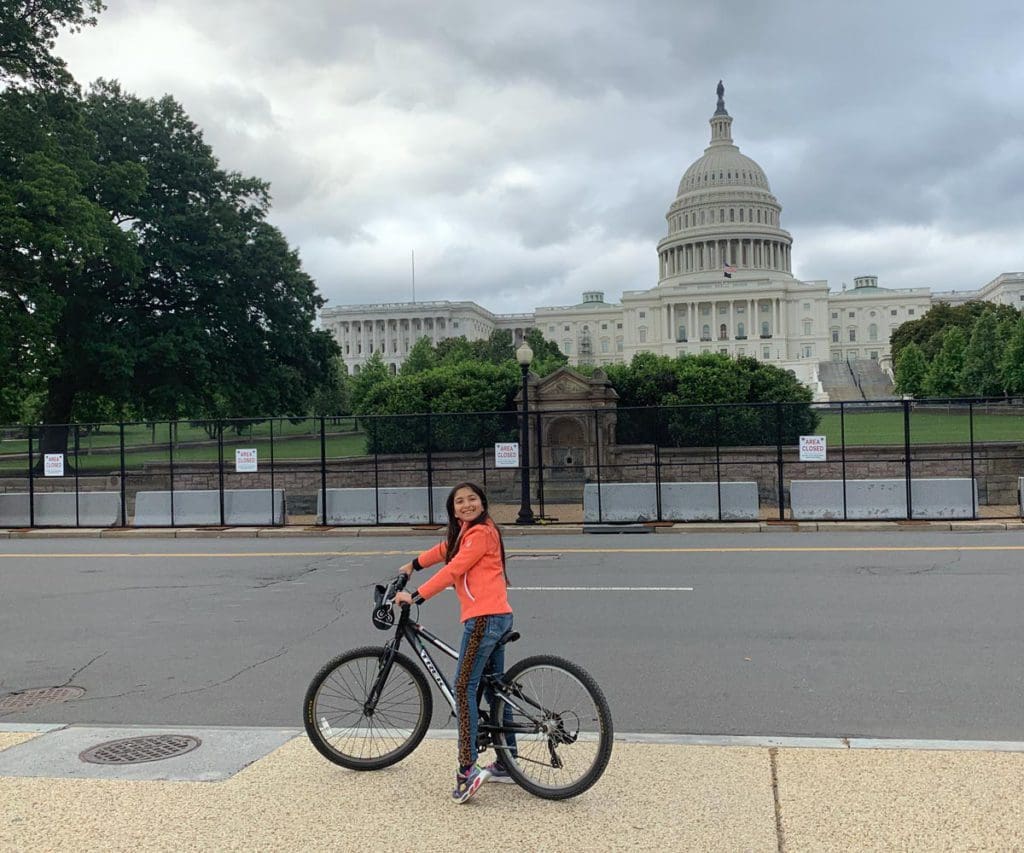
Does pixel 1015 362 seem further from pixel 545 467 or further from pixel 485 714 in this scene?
pixel 485 714

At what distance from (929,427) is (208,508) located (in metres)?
16.9

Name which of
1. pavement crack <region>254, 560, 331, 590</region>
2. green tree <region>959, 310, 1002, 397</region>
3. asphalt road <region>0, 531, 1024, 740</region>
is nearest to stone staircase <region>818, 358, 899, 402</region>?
green tree <region>959, 310, 1002, 397</region>

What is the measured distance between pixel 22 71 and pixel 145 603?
23.3 meters

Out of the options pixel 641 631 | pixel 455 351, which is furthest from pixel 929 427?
pixel 455 351

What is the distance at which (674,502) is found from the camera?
20.6 m

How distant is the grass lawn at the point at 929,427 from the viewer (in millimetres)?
21750

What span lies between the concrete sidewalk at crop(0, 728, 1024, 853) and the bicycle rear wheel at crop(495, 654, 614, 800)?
0.40 feet

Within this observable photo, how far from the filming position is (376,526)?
2098 cm

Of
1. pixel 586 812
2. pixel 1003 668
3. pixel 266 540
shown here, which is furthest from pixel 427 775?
pixel 266 540

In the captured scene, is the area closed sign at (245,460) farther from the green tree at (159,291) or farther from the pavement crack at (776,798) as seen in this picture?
the pavement crack at (776,798)

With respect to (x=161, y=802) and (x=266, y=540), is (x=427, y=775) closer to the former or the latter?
(x=161, y=802)

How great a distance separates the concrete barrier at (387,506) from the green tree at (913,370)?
89736 millimetres

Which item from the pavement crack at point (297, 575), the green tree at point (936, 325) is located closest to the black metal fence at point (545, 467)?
the pavement crack at point (297, 575)

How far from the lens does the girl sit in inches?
194
